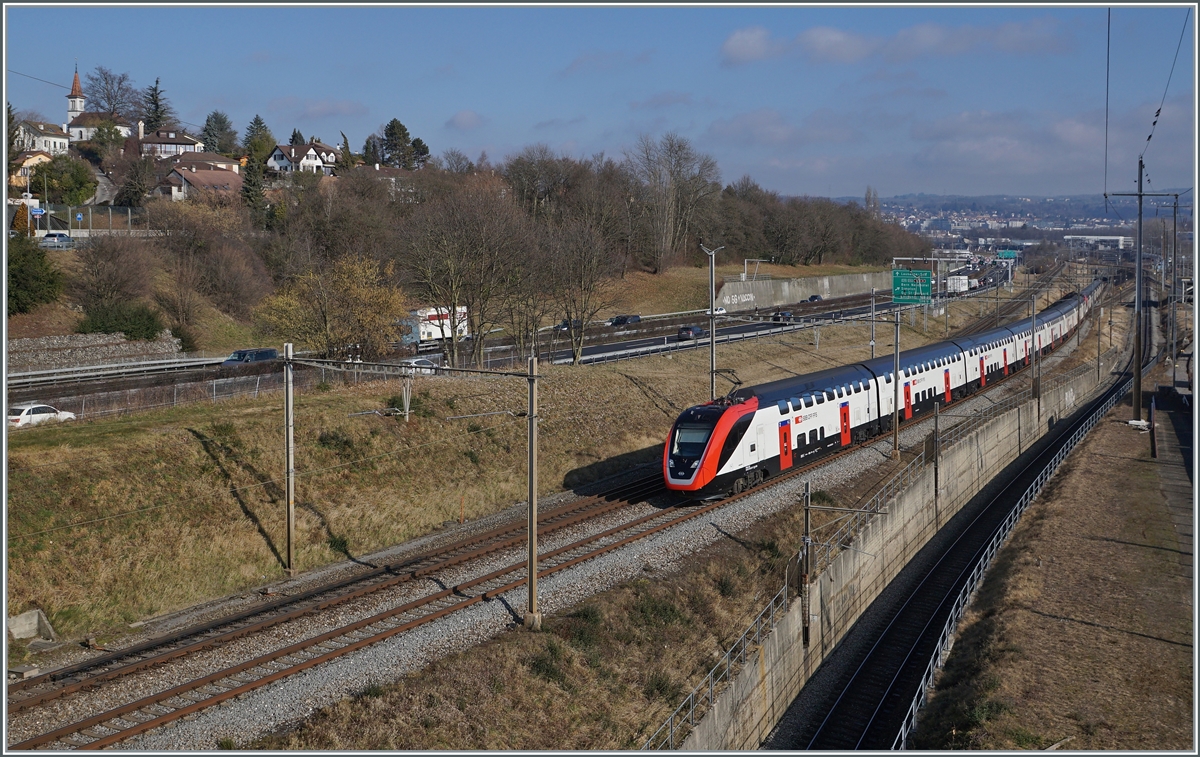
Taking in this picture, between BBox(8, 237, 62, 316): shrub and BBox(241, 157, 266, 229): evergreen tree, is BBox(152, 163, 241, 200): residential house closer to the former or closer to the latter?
BBox(241, 157, 266, 229): evergreen tree

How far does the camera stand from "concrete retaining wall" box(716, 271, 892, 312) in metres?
93.0

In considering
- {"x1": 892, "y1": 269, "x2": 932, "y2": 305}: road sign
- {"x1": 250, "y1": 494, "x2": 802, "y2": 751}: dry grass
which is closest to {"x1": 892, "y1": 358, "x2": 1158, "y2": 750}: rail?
{"x1": 250, "y1": 494, "x2": 802, "y2": 751}: dry grass

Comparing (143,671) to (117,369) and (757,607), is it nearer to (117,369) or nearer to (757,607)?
(757,607)

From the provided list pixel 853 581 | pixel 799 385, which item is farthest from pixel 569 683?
pixel 799 385

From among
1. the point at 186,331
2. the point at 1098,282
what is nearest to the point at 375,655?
the point at 186,331

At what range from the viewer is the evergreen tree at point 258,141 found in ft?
431

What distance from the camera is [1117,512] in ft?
114

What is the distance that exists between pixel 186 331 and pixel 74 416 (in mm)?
27830

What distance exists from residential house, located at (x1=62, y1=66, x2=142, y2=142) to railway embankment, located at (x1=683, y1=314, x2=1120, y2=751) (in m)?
124

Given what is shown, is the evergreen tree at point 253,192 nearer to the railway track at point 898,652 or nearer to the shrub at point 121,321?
the shrub at point 121,321

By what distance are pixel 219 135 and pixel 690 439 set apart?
139071mm

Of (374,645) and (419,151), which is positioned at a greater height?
(419,151)

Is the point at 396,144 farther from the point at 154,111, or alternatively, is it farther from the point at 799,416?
the point at 799,416

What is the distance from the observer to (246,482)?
2672 cm
